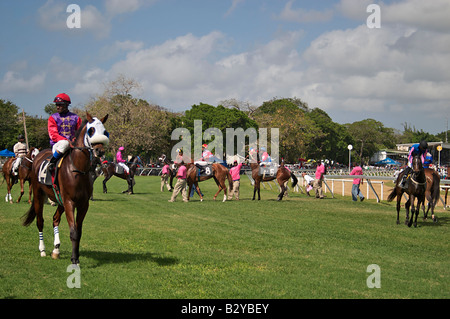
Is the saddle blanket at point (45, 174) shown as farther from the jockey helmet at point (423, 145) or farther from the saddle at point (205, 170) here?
the saddle at point (205, 170)

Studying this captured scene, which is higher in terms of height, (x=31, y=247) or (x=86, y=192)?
(x=86, y=192)

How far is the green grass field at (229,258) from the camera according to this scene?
6.28m

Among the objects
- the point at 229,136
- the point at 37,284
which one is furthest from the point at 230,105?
the point at 37,284

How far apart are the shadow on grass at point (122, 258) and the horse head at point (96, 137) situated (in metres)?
1.99

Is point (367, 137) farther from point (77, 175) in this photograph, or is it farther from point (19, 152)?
point (77, 175)

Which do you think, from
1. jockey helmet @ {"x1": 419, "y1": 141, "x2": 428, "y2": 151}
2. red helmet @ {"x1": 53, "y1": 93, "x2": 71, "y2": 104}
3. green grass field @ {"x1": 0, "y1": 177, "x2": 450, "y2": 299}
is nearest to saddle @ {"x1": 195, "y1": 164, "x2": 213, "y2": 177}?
green grass field @ {"x1": 0, "y1": 177, "x2": 450, "y2": 299}

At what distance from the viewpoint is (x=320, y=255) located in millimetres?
8961

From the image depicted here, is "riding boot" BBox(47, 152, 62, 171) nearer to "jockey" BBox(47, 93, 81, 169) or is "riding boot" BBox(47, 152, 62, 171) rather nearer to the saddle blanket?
"jockey" BBox(47, 93, 81, 169)

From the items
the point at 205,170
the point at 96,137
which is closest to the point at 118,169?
the point at 205,170

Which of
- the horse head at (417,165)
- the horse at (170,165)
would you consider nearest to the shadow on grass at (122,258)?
the horse head at (417,165)

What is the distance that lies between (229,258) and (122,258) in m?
1.96
